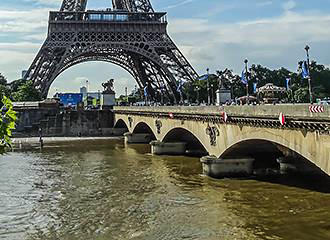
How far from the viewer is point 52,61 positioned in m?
93.8

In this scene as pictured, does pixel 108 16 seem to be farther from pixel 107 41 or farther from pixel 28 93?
pixel 28 93

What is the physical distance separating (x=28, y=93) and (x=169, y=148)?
195 feet

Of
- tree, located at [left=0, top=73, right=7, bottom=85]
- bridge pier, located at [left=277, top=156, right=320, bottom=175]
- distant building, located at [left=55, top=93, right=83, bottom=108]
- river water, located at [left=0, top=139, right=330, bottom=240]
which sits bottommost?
river water, located at [left=0, top=139, right=330, bottom=240]

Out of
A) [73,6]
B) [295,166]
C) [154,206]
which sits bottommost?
[154,206]

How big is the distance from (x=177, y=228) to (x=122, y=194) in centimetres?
912

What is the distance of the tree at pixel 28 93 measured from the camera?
98787 millimetres

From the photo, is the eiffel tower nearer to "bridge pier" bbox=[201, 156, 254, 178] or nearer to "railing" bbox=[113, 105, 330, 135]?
"railing" bbox=[113, 105, 330, 135]

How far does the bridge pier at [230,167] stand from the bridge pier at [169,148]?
17971 millimetres

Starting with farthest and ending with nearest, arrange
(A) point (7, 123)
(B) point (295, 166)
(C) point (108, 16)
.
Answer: (C) point (108, 16), (B) point (295, 166), (A) point (7, 123)

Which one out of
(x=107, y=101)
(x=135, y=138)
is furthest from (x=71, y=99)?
(x=135, y=138)

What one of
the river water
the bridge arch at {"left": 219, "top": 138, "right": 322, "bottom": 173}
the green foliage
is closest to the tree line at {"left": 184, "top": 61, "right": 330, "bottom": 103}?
the bridge arch at {"left": 219, "top": 138, "right": 322, "bottom": 173}

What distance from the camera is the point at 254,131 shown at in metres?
28.9

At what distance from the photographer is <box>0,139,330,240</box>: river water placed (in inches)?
819

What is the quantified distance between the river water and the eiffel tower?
54391mm
